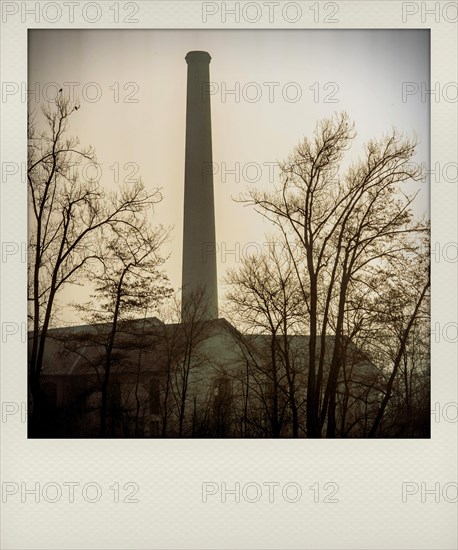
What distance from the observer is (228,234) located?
288 centimetres

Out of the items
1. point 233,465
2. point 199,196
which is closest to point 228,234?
point 199,196

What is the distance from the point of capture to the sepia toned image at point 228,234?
2.86m

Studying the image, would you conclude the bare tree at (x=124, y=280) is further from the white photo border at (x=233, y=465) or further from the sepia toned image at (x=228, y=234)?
the white photo border at (x=233, y=465)

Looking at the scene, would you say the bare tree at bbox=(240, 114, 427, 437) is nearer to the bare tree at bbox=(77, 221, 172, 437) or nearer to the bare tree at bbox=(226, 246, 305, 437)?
the bare tree at bbox=(226, 246, 305, 437)

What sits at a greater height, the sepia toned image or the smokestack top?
the smokestack top

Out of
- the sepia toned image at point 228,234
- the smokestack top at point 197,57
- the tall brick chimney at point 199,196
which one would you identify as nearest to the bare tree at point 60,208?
the sepia toned image at point 228,234

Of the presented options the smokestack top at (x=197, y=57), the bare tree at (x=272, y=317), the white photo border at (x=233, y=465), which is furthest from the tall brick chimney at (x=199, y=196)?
the white photo border at (x=233, y=465)

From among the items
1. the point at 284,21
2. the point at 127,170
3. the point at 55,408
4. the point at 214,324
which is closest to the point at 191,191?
the point at 127,170

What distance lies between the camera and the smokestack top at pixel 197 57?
2.89m

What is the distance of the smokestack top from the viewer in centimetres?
289

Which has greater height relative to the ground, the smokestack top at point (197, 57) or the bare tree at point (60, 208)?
the smokestack top at point (197, 57)

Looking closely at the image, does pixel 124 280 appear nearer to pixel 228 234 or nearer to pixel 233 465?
pixel 228 234

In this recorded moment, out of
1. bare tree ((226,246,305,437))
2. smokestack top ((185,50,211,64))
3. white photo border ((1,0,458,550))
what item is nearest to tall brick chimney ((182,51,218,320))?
smokestack top ((185,50,211,64))

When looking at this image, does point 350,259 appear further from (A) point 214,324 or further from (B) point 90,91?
(B) point 90,91
